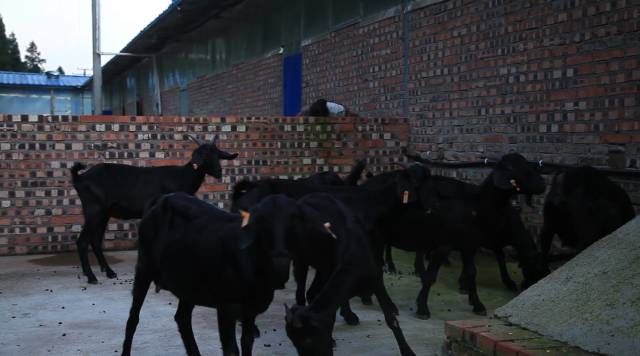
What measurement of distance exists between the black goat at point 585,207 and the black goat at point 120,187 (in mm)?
4293

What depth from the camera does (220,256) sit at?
184 inches

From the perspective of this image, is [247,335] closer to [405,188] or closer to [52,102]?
[405,188]

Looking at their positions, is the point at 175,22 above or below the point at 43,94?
above

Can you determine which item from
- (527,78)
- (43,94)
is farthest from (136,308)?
(43,94)

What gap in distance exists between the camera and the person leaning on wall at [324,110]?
39.2ft

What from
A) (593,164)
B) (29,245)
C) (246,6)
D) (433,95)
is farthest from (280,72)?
(593,164)

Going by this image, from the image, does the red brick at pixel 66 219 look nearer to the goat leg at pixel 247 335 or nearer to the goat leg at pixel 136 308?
the goat leg at pixel 136 308

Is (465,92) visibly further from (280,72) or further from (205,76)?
(205,76)

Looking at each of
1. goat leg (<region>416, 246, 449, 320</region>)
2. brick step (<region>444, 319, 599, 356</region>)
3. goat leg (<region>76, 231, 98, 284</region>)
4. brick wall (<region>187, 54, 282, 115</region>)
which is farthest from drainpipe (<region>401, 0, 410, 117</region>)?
brick step (<region>444, 319, 599, 356</region>)

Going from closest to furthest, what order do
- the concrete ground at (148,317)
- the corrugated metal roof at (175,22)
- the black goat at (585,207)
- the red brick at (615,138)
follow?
the concrete ground at (148,317) → the black goat at (585,207) → the red brick at (615,138) → the corrugated metal roof at (175,22)

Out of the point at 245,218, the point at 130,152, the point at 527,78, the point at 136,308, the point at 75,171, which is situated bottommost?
the point at 136,308

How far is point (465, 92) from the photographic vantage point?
1019cm

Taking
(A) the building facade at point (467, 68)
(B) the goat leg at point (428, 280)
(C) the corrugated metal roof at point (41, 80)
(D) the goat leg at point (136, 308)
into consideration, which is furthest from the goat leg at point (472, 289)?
(C) the corrugated metal roof at point (41, 80)

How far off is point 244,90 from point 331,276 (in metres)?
14.9
